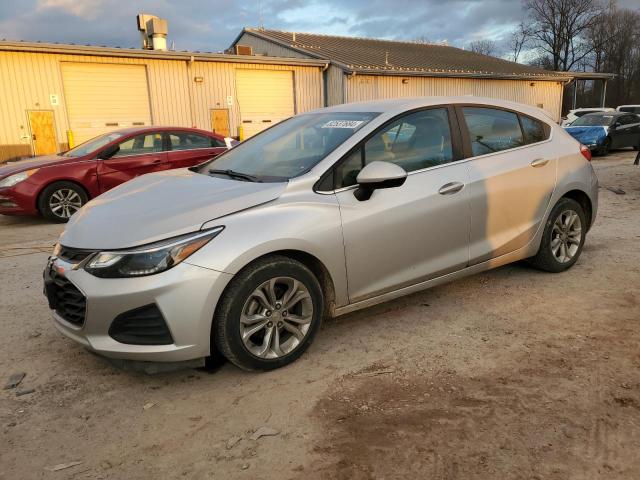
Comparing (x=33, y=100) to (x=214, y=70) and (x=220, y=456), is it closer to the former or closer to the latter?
(x=214, y=70)

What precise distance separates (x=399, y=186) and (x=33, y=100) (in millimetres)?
15058

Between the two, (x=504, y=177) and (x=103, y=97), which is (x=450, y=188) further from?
(x=103, y=97)

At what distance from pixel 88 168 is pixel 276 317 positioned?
6374mm

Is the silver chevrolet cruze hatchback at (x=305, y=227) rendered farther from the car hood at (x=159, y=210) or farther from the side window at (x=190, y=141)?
the side window at (x=190, y=141)

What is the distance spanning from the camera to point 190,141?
30.2 feet

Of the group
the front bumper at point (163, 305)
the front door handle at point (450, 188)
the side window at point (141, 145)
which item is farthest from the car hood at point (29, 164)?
the front door handle at point (450, 188)

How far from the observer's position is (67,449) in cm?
251

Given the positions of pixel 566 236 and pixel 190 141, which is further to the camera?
pixel 190 141

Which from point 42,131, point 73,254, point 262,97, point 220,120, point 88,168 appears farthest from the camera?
point 262,97

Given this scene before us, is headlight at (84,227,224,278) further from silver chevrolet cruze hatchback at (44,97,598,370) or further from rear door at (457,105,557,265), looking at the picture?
rear door at (457,105,557,265)

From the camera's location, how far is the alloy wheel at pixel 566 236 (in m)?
4.68

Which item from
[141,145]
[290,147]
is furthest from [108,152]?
[290,147]

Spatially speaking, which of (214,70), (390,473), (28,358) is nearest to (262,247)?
(390,473)

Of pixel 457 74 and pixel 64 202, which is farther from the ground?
pixel 457 74
